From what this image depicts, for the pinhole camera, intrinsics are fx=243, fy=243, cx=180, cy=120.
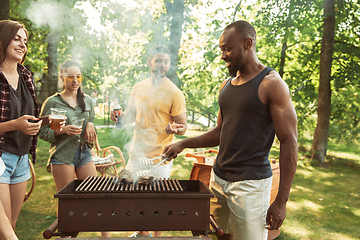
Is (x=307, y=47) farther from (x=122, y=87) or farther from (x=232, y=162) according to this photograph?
(x=232, y=162)

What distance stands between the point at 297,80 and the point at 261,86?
959 cm

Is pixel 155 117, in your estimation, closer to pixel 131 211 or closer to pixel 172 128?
pixel 172 128

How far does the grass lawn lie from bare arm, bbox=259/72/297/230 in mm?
2467

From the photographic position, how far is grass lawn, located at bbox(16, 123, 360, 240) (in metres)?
3.94

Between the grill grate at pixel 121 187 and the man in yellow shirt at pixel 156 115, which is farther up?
the man in yellow shirt at pixel 156 115

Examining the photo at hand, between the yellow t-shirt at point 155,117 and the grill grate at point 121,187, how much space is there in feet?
3.21

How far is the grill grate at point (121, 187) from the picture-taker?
5.87ft

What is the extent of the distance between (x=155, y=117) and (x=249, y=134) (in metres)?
1.53

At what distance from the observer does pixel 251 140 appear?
1.80m

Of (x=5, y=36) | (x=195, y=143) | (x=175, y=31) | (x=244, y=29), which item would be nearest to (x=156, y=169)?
(x=195, y=143)

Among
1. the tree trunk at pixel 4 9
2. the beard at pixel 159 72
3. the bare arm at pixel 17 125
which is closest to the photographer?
the bare arm at pixel 17 125

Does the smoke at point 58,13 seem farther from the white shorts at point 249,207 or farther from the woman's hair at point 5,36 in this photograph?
the white shorts at point 249,207

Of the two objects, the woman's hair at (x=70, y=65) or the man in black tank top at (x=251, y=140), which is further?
the woman's hair at (x=70, y=65)

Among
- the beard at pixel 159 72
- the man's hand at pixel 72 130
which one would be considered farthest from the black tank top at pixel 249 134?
the man's hand at pixel 72 130
